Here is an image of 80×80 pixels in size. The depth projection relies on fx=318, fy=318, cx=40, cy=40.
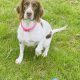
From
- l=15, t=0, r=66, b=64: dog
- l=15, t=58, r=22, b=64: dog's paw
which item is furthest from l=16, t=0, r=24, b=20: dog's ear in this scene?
l=15, t=58, r=22, b=64: dog's paw

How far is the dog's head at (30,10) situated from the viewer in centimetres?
453

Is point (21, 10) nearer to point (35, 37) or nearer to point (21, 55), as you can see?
point (35, 37)

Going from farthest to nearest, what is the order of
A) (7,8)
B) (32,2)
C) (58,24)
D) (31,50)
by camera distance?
(7,8), (58,24), (31,50), (32,2)

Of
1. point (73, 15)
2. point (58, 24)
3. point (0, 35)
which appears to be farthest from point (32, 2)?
point (73, 15)

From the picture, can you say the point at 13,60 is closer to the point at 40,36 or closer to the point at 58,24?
the point at 40,36

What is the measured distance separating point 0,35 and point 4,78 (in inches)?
50.9

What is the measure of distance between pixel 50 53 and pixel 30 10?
3.41ft

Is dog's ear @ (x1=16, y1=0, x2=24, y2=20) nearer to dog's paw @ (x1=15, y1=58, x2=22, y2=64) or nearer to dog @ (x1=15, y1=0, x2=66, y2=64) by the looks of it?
dog @ (x1=15, y1=0, x2=66, y2=64)

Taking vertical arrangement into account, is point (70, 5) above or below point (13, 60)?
below

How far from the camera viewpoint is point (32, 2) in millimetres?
4543

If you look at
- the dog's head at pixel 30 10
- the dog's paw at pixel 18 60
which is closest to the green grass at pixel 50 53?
the dog's paw at pixel 18 60

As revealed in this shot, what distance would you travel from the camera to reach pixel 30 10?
450 centimetres

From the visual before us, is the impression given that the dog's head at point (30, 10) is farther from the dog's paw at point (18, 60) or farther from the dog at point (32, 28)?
the dog's paw at point (18, 60)

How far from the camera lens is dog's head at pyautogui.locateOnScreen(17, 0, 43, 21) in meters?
4.53
